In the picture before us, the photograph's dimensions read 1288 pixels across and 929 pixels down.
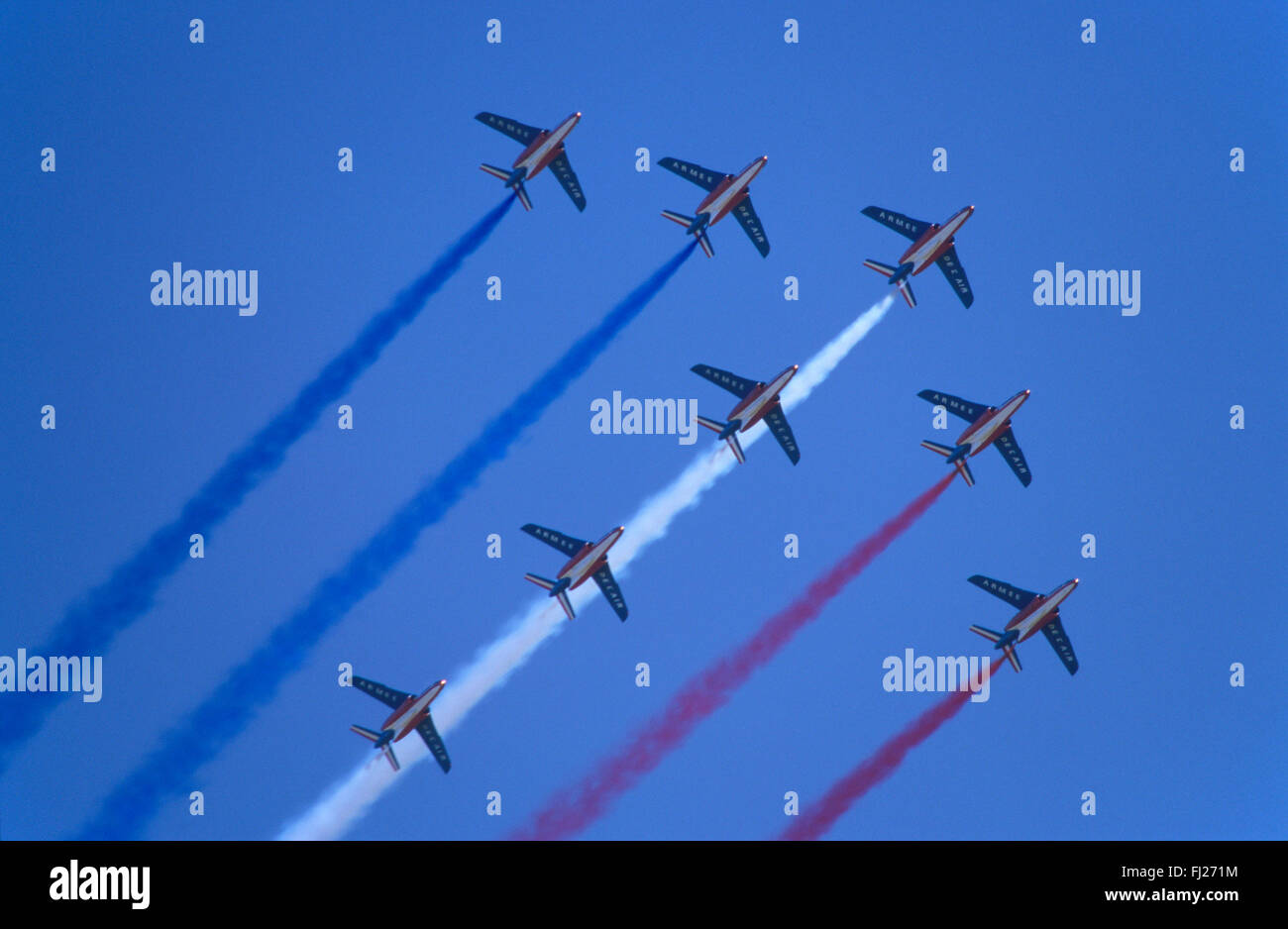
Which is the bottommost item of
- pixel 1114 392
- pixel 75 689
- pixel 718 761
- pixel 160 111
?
pixel 718 761

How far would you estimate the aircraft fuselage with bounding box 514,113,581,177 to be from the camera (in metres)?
34.4

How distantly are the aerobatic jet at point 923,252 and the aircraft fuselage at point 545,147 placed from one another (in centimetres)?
699

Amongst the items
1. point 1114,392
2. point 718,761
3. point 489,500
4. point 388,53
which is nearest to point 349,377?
point 489,500

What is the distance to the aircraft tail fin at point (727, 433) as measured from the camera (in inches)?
1344

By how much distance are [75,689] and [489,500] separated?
9.99 meters

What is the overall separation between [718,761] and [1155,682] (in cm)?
1007

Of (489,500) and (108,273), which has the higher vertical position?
(108,273)

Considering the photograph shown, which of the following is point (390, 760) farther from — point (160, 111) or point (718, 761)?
point (160, 111)

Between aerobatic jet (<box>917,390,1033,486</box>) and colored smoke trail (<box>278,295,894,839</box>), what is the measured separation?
7.78 ft

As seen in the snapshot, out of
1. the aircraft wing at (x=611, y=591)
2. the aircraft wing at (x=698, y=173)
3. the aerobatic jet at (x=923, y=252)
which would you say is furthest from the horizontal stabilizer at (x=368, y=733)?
the aerobatic jet at (x=923, y=252)

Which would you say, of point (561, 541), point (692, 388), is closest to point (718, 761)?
point (561, 541)

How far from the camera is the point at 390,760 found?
33.7 meters

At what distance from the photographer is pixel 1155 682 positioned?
34.7 m

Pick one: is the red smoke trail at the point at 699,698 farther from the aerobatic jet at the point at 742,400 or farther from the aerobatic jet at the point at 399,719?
the aerobatic jet at the point at 742,400
